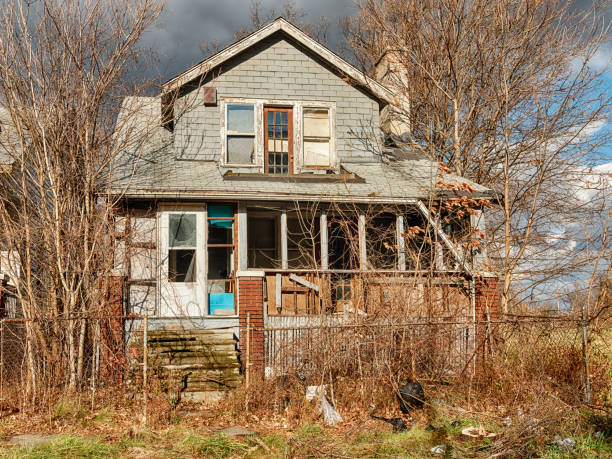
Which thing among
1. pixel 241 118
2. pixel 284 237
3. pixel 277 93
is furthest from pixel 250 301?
pixel 277 93

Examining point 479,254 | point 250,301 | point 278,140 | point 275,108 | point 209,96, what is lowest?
point 250,301

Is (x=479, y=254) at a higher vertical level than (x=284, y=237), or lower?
lower

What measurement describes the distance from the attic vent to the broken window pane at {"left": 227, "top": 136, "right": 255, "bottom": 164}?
966 mm

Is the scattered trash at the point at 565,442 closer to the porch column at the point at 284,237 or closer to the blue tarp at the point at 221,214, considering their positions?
the porch column at the point at 284,237

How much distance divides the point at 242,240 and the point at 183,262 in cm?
156

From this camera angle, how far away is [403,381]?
404 inches

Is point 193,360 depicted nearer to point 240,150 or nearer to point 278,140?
point 240,150

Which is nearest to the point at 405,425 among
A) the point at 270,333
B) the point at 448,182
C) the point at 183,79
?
the point at 270,333

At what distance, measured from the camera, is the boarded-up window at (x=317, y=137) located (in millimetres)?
15148

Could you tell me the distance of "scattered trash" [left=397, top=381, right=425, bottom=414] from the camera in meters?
9.59

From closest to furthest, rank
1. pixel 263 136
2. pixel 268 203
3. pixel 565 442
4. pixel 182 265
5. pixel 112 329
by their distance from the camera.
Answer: pixel 565 442, pixel 112 329, pixel 182 265, pixel 268 203, pixel 263 136

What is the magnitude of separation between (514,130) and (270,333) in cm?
1130

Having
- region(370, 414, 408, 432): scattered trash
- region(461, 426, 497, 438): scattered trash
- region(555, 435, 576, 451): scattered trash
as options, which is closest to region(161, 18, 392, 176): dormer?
region(370, 414, 408, 432): scattered trash

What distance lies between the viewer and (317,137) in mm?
15219
